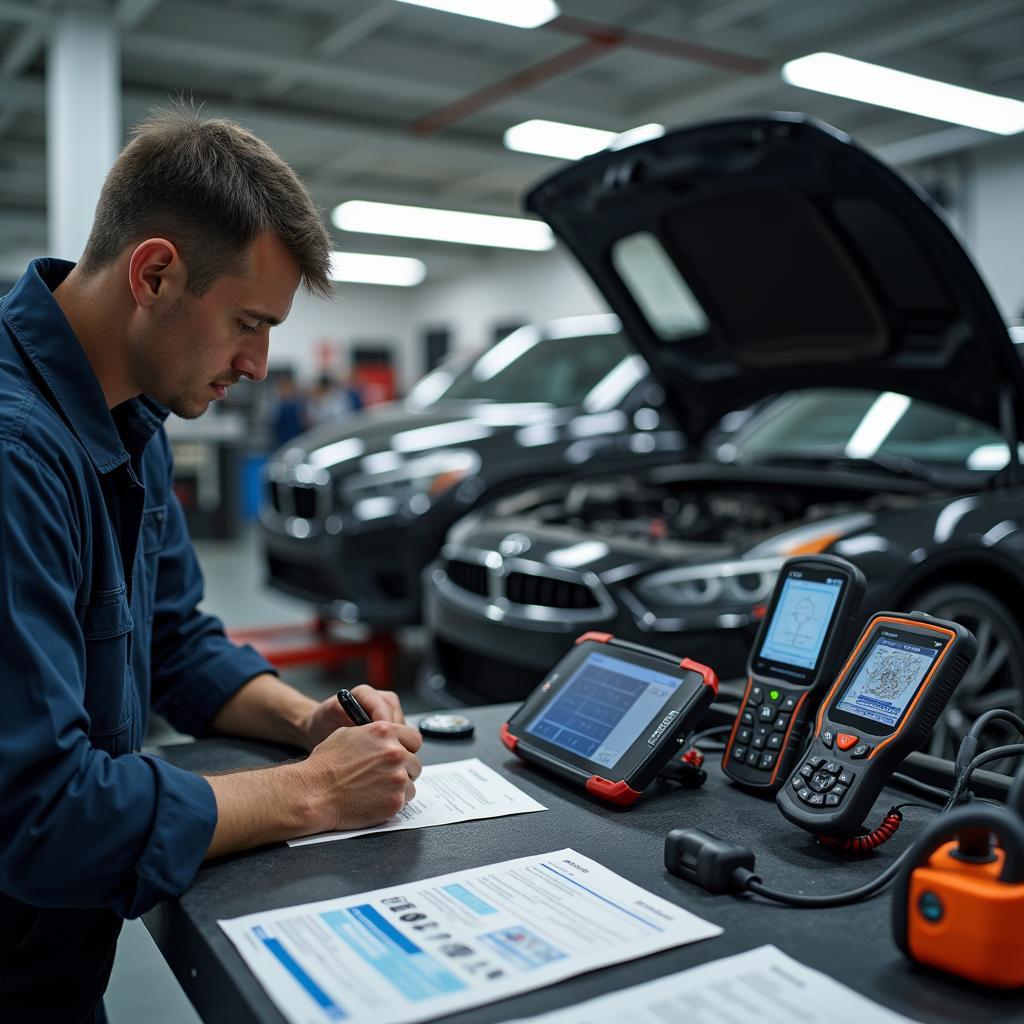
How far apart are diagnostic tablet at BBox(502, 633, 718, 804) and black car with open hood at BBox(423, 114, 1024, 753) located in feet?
3.91

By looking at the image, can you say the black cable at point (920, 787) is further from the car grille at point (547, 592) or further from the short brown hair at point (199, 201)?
the car grille at point (547, 592)

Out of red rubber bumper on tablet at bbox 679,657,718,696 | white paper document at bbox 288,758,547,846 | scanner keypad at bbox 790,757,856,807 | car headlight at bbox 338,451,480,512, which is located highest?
car headlight at bbox 338,451,480,512

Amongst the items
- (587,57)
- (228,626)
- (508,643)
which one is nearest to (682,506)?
(508,643)

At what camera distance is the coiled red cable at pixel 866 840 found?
1049 millimetres

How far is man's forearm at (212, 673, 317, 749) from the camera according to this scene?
142 centimetres

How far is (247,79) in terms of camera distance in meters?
9.02

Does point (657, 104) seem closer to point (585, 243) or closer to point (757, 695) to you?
point (585, 243)

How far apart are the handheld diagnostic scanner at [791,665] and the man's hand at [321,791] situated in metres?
0.39

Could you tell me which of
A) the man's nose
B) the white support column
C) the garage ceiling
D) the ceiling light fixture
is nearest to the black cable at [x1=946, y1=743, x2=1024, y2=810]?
the man's nose

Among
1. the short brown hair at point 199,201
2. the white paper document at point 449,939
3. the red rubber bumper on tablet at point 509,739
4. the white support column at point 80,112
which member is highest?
the white support column at point 80,112

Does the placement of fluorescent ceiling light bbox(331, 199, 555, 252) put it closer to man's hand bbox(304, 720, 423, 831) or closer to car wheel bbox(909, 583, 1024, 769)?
A: car wheel bbox(909, 583, 1024, 769)

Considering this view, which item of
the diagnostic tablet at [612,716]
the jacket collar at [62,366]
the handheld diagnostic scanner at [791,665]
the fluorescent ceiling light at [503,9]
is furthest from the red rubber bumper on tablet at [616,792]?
the fluorescent ceiling light at [503,9]

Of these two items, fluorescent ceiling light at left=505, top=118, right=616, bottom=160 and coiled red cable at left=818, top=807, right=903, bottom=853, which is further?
fluorescent ceiling light at left=505, top=118, right=616, bottom=160

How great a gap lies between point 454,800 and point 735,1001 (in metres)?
0.49
